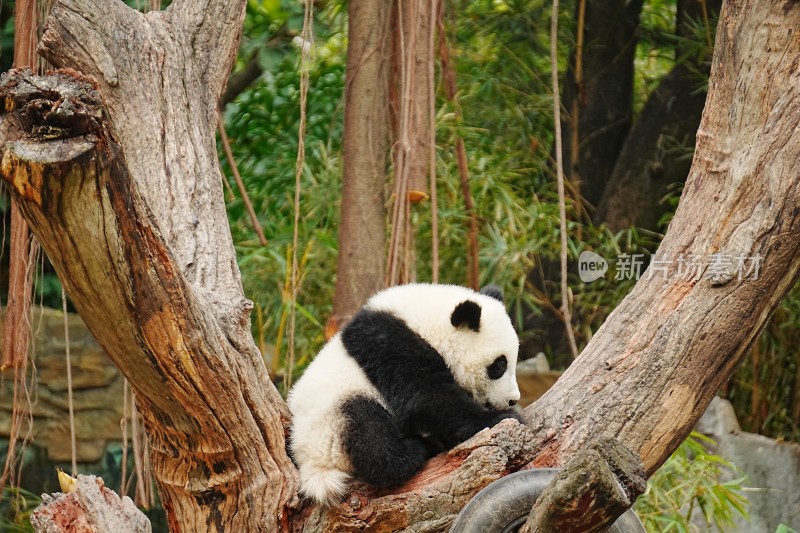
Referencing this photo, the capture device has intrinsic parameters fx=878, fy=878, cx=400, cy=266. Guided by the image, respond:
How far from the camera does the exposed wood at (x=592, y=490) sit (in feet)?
4.50

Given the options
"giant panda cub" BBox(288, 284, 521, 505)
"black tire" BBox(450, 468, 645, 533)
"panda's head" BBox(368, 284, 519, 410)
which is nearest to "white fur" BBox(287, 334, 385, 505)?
"giant panda cub" BBox(288, 284, 521, 505)

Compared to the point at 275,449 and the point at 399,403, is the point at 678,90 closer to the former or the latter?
the point at 399,403

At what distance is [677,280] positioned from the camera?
2023 millimetres

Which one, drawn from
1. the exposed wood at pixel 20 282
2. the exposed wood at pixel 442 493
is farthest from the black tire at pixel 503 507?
the exposed wood at pixel 20 282

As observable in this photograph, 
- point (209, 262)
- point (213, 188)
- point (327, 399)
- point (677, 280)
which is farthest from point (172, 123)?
point (677, 280)

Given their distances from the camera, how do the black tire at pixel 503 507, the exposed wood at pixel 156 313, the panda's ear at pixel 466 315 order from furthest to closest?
1. the panda's ear at pixel 466 315
2. the black tire at pixel 503 507
3. the exposed wood at pixel 156 313

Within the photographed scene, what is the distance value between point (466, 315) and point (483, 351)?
0.45 ft

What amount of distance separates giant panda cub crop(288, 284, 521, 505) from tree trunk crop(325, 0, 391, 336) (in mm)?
470

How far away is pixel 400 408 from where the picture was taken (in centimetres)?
218

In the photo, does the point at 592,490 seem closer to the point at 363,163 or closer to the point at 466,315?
the point at 466,315

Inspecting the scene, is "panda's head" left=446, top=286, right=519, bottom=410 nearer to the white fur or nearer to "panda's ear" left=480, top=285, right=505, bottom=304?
"panda's ear" left=480, top=285, right=505, bottom=304

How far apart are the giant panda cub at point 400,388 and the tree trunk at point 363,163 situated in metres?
0.47

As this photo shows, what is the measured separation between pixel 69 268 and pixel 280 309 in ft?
7.59

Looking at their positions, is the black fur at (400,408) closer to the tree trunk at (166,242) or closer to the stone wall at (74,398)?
the tree trunk at (166,242)
